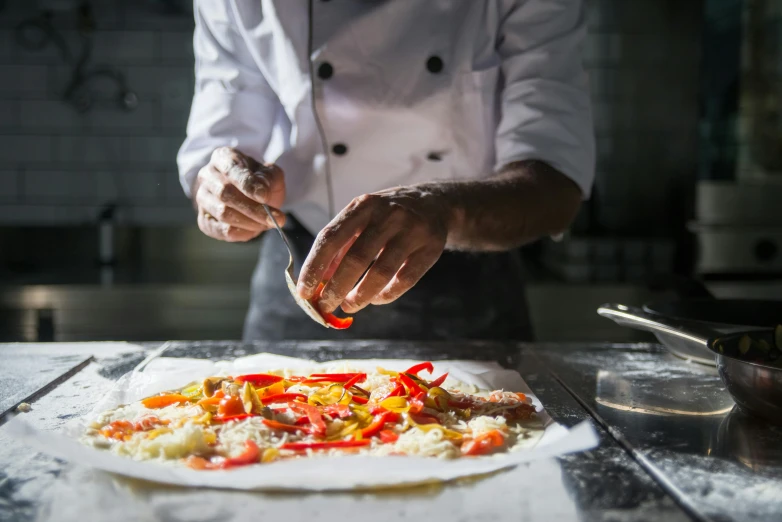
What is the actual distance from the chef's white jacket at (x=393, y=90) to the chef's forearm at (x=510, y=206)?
0.04 meters

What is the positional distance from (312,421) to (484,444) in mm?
216

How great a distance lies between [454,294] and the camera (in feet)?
5.20

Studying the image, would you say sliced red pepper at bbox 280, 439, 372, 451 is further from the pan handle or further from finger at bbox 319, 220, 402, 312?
the pan handle

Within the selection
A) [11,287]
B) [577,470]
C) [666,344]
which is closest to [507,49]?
[666,344]

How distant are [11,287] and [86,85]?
1002 mm

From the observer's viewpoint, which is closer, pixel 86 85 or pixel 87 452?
pixel 87 452

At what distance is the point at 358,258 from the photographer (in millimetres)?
994

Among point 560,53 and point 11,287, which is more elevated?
point 560,53

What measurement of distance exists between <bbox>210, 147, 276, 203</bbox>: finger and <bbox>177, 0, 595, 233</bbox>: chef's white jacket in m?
0.25

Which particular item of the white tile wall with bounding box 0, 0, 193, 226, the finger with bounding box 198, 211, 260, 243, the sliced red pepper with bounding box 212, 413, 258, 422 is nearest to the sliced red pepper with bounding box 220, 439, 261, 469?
the sliced red pepper with bounding box 212, 413, 258, 422

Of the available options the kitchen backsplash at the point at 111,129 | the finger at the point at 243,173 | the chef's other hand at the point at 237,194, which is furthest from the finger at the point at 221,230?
the kitchen backsplash at the point at 111,129

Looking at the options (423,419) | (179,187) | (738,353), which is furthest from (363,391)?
(179,187)

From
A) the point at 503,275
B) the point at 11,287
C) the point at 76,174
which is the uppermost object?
the point at 76,174

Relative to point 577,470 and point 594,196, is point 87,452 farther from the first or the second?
point 594,196
